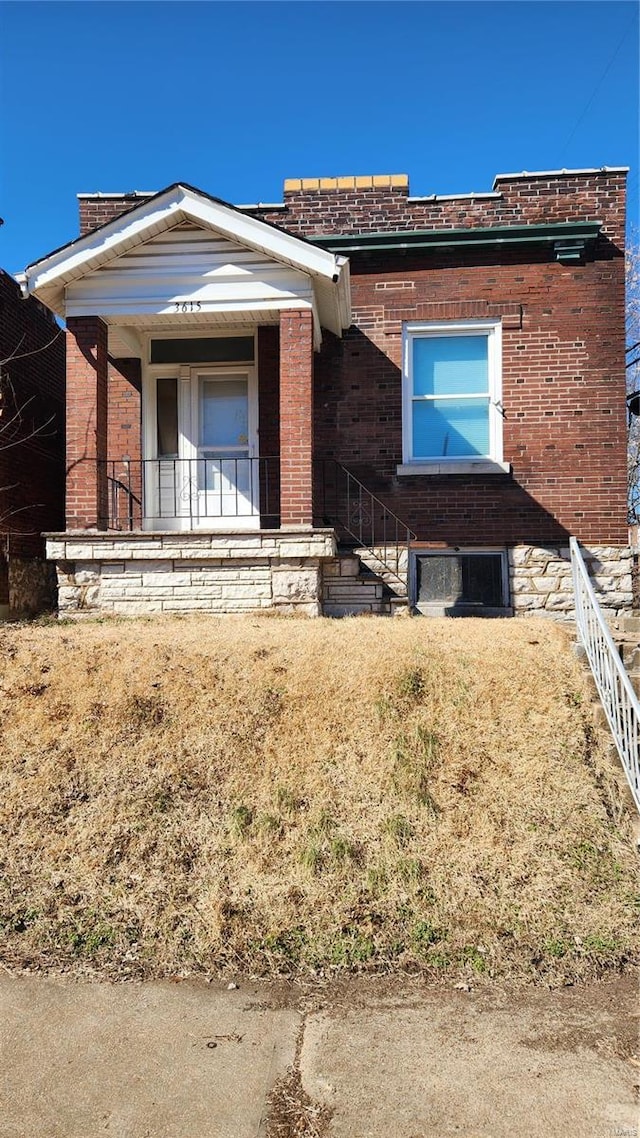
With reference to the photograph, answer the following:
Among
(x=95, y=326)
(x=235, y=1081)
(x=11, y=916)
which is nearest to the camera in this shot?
(x=235, y=1081)

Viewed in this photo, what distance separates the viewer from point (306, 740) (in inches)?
225

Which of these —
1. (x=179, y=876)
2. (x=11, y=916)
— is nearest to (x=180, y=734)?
(x=179, y=876)

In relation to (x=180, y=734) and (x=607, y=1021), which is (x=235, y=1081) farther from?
(x=180, y=734)

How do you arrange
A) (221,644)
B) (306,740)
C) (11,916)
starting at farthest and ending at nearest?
(221,644) < (306,740) < (11,916)

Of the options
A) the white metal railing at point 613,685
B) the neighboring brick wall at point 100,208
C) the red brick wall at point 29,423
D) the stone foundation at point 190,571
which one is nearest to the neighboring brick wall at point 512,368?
the red brick wall at point 29,423

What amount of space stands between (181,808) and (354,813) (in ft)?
3.68

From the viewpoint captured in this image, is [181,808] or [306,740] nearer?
[181,808]

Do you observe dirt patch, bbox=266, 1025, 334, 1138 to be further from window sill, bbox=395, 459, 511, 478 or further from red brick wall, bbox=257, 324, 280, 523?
window sill, bbox=395, 459, 511, 478

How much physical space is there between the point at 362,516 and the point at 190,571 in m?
2.71

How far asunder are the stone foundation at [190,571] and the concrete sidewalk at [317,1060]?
215 inches

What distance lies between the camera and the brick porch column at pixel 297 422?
9438 mm

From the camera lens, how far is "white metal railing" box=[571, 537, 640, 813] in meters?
5.34

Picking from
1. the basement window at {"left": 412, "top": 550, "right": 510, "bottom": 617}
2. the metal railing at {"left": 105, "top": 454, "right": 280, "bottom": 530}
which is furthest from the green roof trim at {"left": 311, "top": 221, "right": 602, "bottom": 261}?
the basement window at {"left": 412, "top": 550, "right": 510, "bottom": 617}

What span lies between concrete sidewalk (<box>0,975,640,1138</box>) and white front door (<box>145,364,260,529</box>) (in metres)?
7.49
